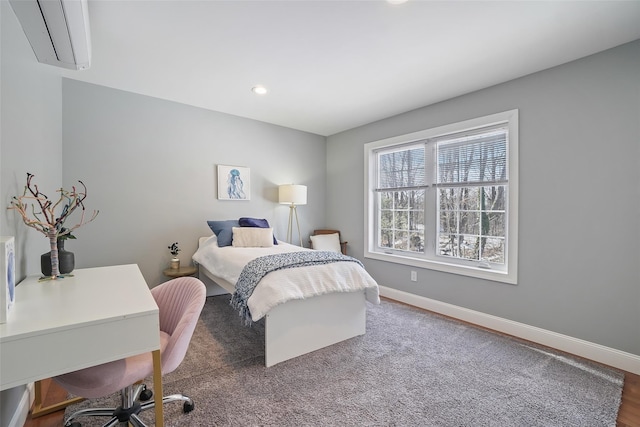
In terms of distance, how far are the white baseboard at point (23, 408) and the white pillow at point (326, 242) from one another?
10.2 feet

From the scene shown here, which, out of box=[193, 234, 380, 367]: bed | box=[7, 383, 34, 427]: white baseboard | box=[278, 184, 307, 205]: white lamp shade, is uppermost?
box=[278, 184, 307, 205]: white lamp shade

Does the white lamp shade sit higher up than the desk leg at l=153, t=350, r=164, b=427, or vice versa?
the white lamp shade

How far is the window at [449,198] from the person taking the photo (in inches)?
112

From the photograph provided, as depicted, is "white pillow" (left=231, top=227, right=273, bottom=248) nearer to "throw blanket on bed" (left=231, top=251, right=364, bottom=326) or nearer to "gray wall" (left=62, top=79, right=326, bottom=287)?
"gray wall" (left=62, top=79, right=326, bottom=287)

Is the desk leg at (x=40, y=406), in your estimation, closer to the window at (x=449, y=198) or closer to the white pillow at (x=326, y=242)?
the white pillow at (x=326, y=242)

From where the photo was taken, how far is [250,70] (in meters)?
2.63

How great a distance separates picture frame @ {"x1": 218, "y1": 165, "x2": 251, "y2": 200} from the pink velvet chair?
222 cm

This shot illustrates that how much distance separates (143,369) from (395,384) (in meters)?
1.53

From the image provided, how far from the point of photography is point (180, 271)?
11.1 ft

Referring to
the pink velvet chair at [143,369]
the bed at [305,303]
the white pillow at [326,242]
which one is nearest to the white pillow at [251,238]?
the bed at [305,303]

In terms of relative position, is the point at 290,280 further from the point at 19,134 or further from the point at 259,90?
the point at 259,90

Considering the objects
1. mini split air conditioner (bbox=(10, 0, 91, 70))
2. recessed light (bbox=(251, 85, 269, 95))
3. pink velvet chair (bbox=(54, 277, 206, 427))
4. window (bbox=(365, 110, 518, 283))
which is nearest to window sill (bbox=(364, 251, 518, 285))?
window (bbox=(365, 110, 518, 283))

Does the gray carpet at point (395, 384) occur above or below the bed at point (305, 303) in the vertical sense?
below

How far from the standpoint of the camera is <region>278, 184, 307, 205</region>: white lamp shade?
4117mm
